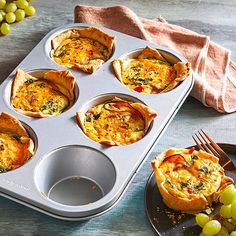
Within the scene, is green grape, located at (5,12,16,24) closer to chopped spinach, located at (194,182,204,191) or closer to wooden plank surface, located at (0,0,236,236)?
wooden plank surface, located at (0,0,236,236)

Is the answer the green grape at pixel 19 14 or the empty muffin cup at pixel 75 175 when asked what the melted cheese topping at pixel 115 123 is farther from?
the green grape at pixel 19 14

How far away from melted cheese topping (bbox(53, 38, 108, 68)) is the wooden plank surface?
0.25 metres

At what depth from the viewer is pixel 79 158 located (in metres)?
2.23

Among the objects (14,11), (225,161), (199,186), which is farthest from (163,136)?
(14,11)

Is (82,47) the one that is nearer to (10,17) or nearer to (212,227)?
(10,17)

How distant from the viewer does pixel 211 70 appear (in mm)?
2836

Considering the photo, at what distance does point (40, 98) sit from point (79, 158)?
37 cm

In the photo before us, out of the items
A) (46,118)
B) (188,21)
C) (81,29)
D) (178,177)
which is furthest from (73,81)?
(188,21)

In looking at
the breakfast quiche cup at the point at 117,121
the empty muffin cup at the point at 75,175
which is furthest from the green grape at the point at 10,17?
the empty muffin cup at the point at 75,175

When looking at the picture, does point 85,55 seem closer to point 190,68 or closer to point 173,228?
point 190,68

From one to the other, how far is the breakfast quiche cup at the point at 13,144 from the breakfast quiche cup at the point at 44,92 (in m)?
0.11

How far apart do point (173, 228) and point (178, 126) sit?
599 mm

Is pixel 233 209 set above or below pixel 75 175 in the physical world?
above

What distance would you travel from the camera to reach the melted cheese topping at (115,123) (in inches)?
90.3
